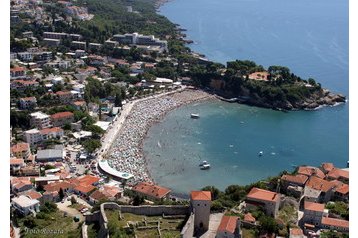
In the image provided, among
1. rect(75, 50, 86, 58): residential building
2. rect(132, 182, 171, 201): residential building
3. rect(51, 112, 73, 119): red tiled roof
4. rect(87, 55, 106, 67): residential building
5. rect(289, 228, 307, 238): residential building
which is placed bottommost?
rect(132, 182, 171, 201): residential building

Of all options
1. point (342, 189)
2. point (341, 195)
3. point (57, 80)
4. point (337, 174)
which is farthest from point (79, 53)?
point (341, 195)

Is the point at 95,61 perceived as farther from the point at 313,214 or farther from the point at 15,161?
the point at 313,214

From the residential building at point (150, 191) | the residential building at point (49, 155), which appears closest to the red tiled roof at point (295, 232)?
the residential building at point (150, 191)

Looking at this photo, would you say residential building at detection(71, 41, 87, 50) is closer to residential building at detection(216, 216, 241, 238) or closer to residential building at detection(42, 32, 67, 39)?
residential building at detection(42, 32, 67, 39)

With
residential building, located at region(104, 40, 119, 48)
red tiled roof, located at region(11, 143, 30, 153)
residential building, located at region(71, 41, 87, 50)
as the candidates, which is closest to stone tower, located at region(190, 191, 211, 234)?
red tiled roof, located at region(11, 143, 30, 153)

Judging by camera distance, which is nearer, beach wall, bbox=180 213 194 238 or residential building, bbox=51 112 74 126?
beach wall, bbox=180 213 194 238

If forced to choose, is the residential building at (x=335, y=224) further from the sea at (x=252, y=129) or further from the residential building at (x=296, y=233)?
the sea at (x=252, y=129)
